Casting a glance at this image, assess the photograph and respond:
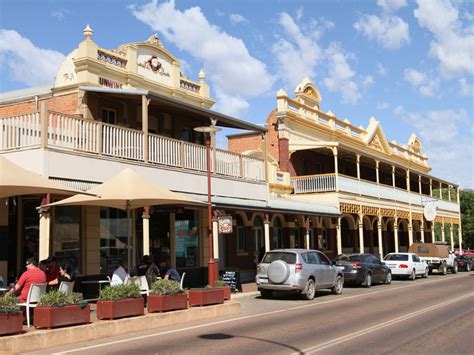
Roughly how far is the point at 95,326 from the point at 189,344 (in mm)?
1902

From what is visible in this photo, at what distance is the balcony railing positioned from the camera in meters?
16.2

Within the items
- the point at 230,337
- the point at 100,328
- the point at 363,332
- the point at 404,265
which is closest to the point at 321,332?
the point at 363,332

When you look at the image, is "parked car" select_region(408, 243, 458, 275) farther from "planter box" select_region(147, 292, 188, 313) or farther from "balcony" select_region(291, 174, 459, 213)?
"planter box" select_region(147, 292, 188, 313)

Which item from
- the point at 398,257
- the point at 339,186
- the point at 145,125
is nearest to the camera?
the point at 145,125

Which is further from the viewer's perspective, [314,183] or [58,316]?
[314,183]

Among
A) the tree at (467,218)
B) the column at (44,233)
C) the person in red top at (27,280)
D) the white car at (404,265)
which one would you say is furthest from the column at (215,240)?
the tree at (467,218)

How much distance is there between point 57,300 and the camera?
10469mm

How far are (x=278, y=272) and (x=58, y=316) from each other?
9586 mm

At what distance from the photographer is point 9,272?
16953mm

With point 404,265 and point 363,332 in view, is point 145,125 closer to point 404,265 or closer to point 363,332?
point 363,332

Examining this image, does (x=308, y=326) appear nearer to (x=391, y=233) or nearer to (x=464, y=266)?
(x=464, y=266)

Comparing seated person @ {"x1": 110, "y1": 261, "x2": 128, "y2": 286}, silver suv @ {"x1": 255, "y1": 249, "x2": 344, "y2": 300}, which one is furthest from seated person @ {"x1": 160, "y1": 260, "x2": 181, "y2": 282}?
silver suv @ {"x1": 255, "y1": 249, "x2": 344, "y2": 300}

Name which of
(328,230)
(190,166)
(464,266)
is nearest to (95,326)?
(190,166)

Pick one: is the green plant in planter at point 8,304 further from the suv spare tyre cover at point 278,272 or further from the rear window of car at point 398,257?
the rear window of car at point 398,257
